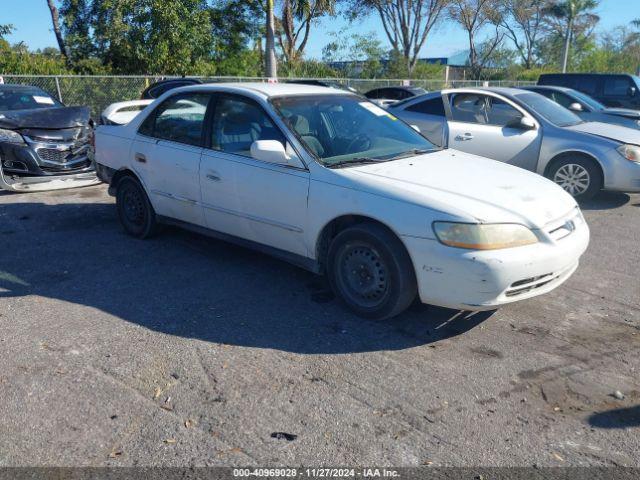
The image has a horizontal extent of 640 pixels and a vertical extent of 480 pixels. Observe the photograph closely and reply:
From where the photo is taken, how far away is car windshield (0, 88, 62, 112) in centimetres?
906

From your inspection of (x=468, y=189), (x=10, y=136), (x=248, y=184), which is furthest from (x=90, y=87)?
(x=468, y=189)

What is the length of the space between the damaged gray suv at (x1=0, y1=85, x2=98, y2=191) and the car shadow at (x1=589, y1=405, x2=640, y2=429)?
683cm

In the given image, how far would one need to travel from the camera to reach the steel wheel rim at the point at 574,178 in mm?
8102

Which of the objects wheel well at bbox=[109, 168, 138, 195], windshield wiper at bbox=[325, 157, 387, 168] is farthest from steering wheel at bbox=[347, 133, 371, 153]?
wheel well at bbox=[109, 168, 138, 195]

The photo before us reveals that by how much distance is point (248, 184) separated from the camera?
15.8 feet

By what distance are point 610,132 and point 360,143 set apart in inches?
204

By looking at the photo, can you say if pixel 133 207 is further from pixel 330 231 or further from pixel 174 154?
pixel 330 231

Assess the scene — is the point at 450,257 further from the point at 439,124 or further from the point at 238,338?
the point at 439,124

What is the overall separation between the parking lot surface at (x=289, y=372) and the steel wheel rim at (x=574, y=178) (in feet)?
9.26

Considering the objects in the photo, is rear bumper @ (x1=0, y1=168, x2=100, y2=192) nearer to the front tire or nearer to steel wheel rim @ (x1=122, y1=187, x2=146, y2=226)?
steel wheel rim @ (x1=122, y1=187, x2=146, y2=226)

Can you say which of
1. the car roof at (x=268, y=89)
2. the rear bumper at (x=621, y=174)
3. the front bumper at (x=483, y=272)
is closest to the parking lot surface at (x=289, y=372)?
the front bumper at (x=483, y=272)

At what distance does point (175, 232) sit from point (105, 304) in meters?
2.00

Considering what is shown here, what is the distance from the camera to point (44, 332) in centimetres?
410

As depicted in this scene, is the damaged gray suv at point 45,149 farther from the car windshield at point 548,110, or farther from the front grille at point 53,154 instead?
the car windshield at point 548,110
